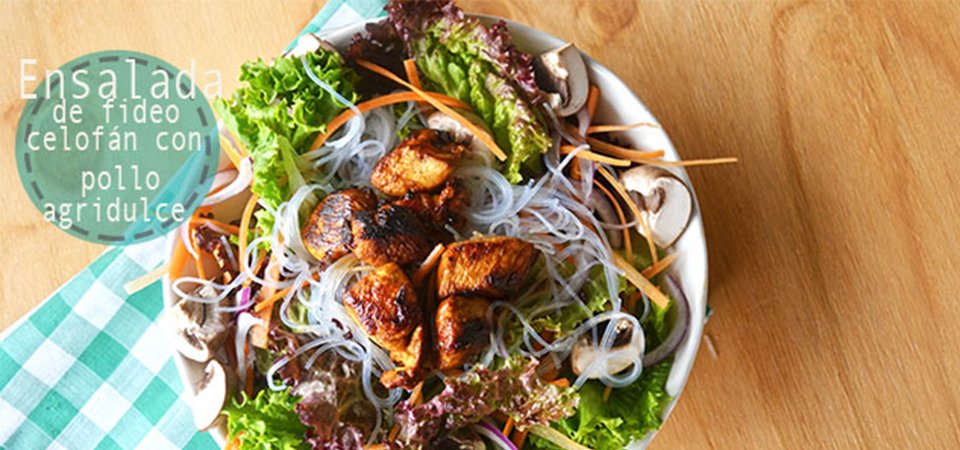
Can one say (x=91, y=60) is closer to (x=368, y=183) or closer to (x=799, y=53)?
(x=368, y=183)

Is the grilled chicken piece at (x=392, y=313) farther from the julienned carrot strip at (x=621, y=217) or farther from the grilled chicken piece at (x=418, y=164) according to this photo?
the julienned carrot strip at (x=621, y=217)

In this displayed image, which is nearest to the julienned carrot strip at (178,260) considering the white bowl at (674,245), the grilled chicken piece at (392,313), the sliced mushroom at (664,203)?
the white bowl at (674,245)

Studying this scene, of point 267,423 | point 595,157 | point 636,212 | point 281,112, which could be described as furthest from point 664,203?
point 267,423

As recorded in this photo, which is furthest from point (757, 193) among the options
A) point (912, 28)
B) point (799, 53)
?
point (912, 28)

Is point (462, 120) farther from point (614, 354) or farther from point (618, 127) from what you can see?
point (614, 354)

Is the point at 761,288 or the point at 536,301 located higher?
the point at 536,301

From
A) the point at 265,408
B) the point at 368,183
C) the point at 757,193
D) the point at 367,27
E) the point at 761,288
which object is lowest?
the point at 761,288

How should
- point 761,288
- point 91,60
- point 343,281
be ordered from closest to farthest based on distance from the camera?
point 343,281
point 761,288
point 91,60
